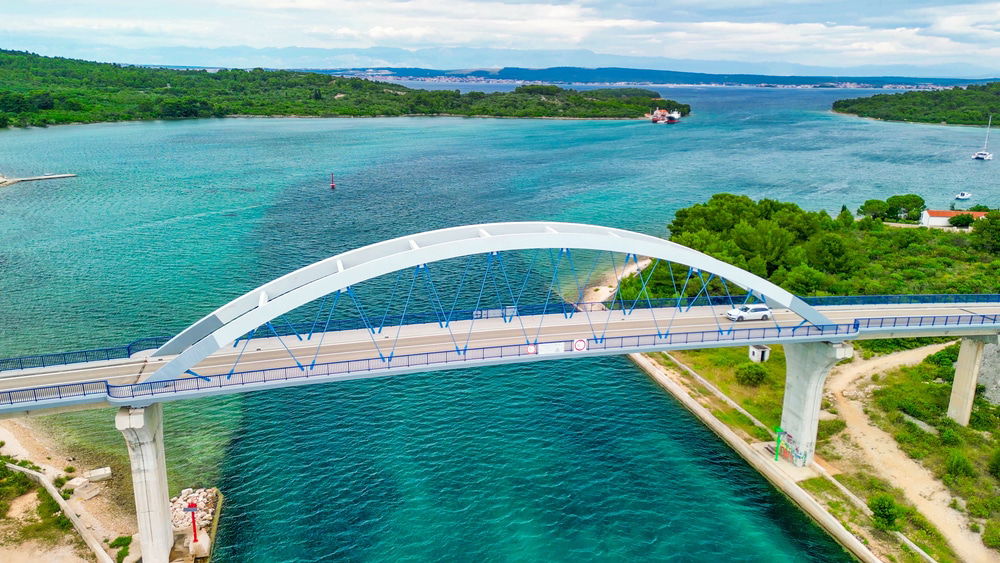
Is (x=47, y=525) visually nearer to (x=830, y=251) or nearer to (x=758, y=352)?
(x=758, y=352)

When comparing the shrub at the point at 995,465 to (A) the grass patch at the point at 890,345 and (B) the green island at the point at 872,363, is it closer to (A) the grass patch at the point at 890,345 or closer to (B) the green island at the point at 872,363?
(B) the green island at the point at 872,363

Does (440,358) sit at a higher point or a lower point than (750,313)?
lower

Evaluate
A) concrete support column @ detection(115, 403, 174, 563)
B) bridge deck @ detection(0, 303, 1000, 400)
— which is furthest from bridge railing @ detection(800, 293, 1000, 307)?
concrete support column @ detection(115, 403, 174, 563)

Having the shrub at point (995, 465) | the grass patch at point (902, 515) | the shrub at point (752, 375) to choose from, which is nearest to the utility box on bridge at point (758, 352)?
the shrub at point (752, 375)

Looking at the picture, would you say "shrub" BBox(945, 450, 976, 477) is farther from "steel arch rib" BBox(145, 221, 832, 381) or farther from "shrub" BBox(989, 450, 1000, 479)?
"steel arch rib" BBox(145, 221, 832, 381)

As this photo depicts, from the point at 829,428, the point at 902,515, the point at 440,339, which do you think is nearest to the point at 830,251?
the point at 829,428

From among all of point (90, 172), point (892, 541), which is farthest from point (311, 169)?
point (892, 541)
